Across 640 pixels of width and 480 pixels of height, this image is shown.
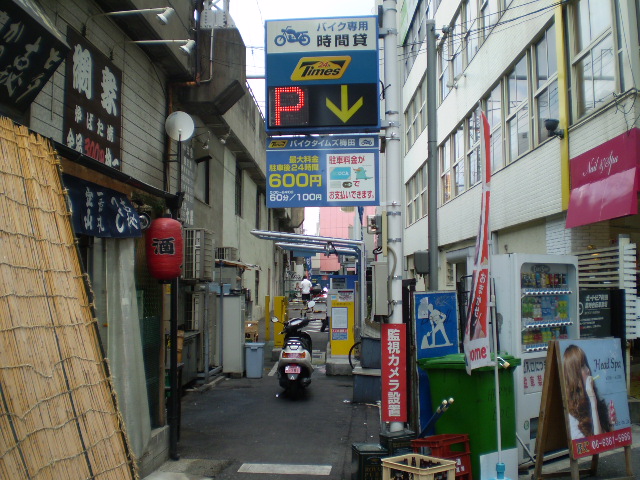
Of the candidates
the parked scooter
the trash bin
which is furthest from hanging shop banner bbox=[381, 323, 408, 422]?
the trash bin

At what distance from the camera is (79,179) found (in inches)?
203

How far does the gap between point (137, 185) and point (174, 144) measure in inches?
197

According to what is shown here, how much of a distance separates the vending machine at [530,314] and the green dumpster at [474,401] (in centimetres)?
56

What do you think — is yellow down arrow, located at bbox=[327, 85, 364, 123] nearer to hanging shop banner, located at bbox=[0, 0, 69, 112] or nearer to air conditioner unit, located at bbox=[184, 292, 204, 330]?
hanging shop banner, located at bbox=[0, 0, 69, 112]

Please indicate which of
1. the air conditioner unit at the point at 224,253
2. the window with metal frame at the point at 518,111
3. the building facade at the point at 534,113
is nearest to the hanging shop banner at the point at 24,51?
the building facade at the point at 534,113

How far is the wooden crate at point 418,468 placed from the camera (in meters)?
4.70

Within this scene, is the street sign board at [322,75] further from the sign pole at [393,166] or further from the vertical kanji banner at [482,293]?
the vertical kanji banner at [482,293]

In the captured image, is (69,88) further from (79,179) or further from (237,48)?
(237,48)

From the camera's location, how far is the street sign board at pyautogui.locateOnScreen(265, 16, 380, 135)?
681 cm

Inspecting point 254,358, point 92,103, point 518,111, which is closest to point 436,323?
point 92,103

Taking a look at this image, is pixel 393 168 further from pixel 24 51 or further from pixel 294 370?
pixel 294 370

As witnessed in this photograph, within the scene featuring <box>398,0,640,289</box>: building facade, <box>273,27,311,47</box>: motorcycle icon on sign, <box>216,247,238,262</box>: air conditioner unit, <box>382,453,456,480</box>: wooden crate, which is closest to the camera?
<box>382,453,456,480</box>: wooden crate

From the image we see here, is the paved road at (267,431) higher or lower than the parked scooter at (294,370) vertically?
lower

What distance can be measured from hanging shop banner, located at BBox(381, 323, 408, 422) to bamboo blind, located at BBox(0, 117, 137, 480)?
336cm
